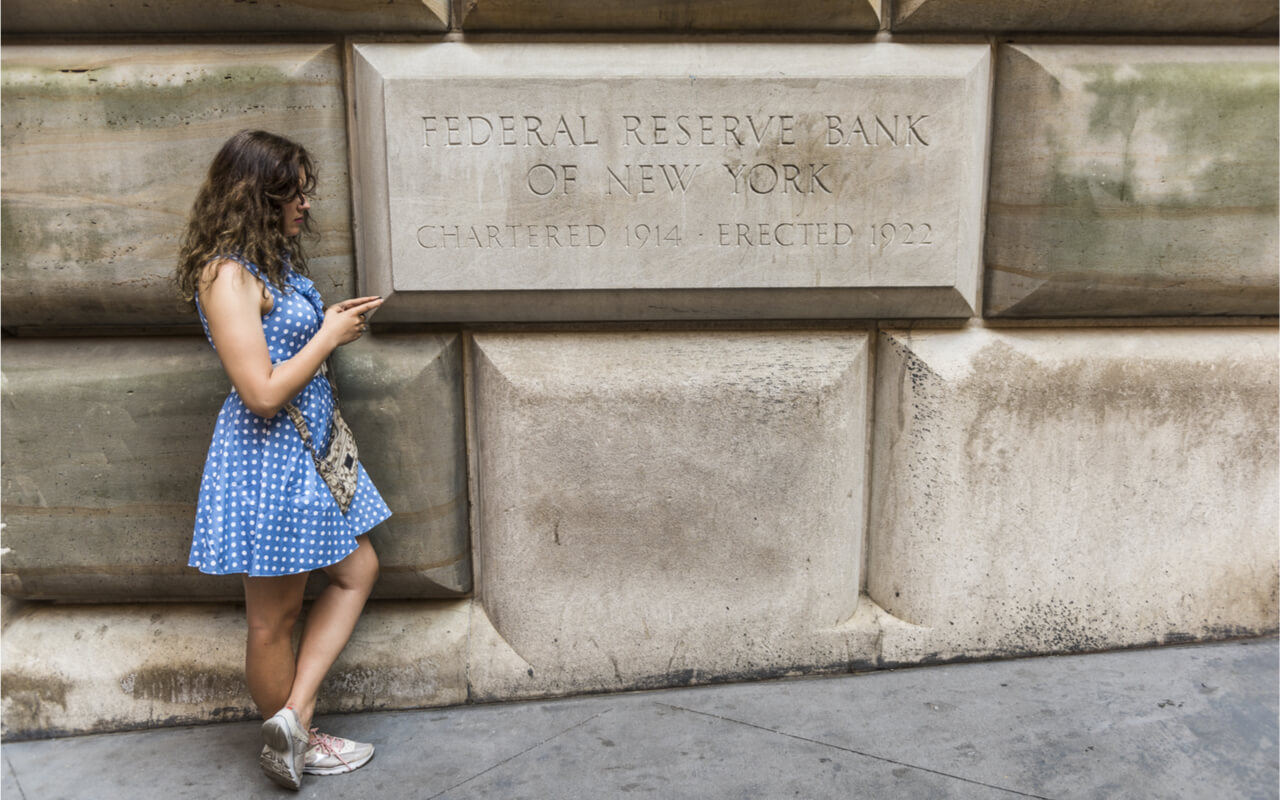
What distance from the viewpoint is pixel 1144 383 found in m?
2.86

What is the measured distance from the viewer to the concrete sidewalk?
2.33 m

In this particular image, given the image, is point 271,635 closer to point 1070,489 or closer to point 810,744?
point 810,744

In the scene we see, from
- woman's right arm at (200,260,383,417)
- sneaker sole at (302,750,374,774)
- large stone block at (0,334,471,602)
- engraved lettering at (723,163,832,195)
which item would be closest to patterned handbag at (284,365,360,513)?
woman's right arm at (200,260,383,417)

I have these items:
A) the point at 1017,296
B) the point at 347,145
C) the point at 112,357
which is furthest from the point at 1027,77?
the point at 112,357

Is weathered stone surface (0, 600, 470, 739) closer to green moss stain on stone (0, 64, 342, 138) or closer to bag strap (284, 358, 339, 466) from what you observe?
bag strap (284, 358, 339, 466)

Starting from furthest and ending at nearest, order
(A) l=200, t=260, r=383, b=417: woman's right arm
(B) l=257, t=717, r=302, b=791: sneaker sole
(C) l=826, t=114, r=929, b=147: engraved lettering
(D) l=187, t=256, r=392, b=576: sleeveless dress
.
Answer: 1. (C) l=826, t=114, r=929, b=147: engraved lettering
2. (B) l=257, t=717, r=302, b=791: sneaker sole
3. (D) l=187, t=256, r=392, b=576: sleeveless dress
4. (A) l=200, t=260, r=383, b=417: woman's right arm

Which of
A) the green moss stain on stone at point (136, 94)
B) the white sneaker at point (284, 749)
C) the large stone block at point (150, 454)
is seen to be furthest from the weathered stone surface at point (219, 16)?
the white sneaker at point (284, 749)

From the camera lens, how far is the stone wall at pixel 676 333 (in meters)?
2.56

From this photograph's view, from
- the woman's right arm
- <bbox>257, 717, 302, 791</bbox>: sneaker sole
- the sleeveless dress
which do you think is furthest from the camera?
<bbox>257, 717, 302, 791</bbox>: sneaker sole

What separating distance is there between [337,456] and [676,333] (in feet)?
3.31

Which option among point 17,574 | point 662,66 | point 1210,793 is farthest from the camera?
point 17,574

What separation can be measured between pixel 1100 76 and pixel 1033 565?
1.44 meters

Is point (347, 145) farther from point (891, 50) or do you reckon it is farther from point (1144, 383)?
point (1144, 383)

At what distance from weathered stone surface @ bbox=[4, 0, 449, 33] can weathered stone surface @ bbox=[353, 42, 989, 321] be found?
82 millimetres
